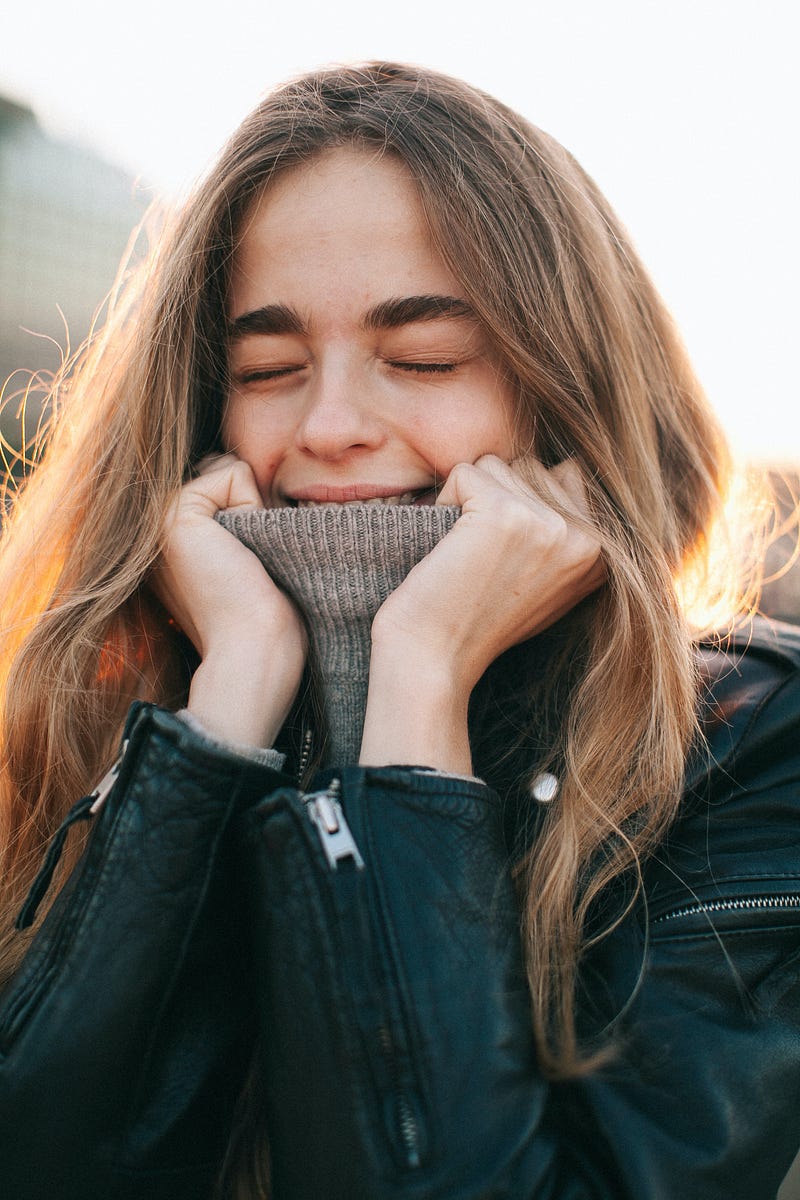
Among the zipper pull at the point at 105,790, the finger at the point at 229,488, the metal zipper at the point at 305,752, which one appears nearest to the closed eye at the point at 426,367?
the finger at the point at 229,488

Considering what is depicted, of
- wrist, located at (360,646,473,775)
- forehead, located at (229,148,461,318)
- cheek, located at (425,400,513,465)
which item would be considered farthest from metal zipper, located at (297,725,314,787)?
forehead, located at (229,148,461,318)

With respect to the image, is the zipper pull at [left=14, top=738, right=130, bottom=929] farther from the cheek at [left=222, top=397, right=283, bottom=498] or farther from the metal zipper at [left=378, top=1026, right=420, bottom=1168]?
the cheek at [left=222, top=397, right=283, bottom=498]

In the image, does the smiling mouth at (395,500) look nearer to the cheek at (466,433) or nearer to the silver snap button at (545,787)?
the cheek at (466,433)

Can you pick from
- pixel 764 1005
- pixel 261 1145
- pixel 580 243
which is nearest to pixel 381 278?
pixel 580 243

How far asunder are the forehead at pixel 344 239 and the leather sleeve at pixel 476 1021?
0.86 metres

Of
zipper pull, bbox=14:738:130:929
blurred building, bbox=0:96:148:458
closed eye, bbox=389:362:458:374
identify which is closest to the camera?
zipper pull, bbox=14:738:130:929

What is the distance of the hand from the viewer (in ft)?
4.03

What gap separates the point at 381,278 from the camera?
143 cm

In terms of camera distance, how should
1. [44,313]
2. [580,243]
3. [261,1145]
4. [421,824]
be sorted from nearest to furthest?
[421,824]
[261,1145]
[580,243]
[44,313]

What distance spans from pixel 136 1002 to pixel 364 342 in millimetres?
1079

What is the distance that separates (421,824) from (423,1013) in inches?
8.4

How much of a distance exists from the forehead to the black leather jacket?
2.65 ft

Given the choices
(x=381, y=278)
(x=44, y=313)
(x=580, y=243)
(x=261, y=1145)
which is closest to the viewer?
(x=261, y=1145)

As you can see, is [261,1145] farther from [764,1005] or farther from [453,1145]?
[764,1005]
